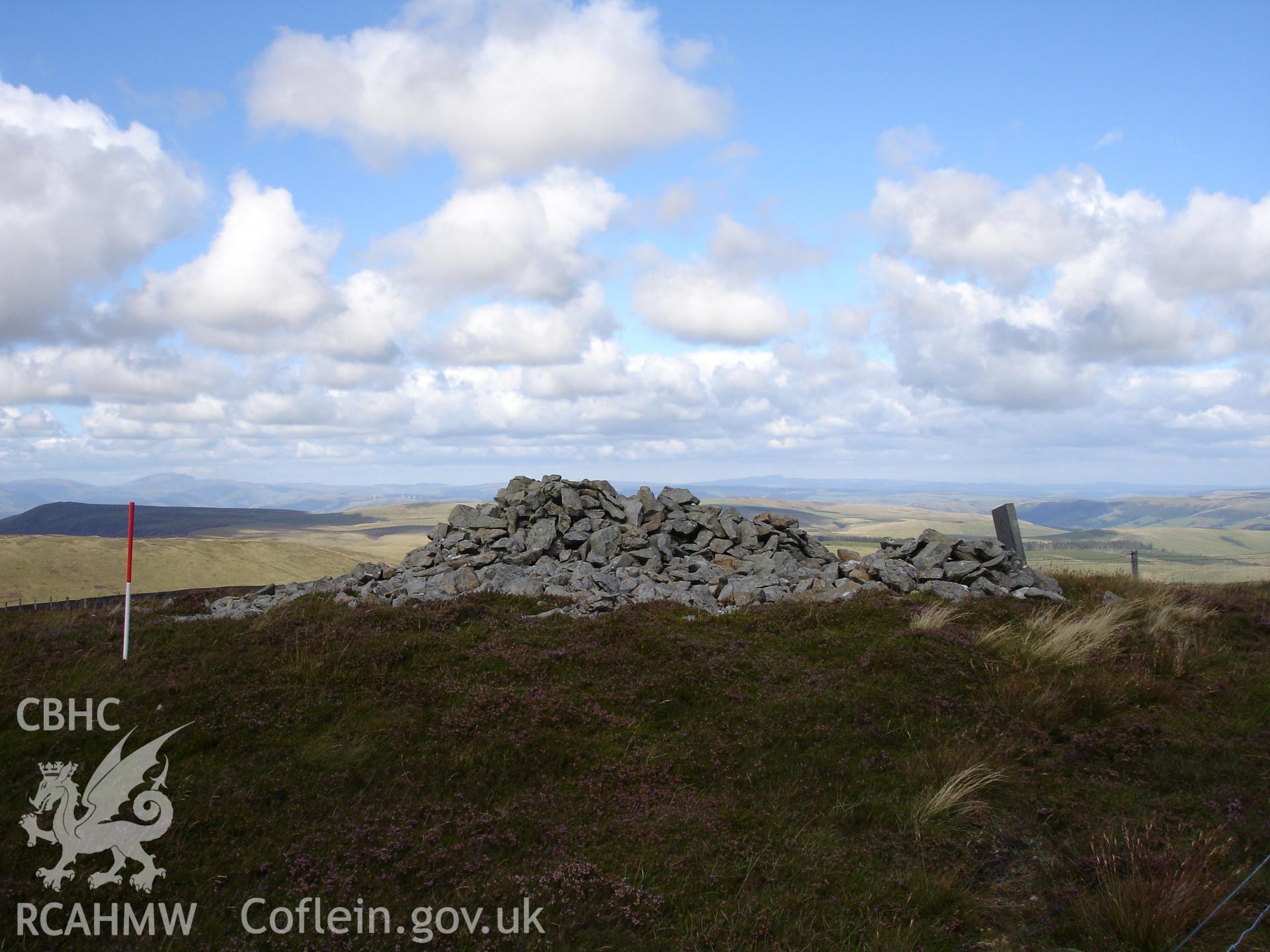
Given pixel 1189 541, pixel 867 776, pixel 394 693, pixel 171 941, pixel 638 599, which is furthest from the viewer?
pixel 1189 541

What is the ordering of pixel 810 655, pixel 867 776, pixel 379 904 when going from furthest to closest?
pixel 810 655
pixel 867 776
pixel 379 904

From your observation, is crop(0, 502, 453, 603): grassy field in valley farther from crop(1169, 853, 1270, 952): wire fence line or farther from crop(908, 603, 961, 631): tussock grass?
crop(1169, 853, 1270, 952): wire fence line

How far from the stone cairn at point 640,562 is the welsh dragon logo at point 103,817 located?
283 inches

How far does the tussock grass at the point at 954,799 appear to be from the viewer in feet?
26.2

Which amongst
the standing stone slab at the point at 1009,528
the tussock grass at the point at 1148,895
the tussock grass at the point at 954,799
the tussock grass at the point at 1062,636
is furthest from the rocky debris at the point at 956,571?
the tussock grass at the point at 1148,895

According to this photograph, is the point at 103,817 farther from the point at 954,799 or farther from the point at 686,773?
the point at 954,799

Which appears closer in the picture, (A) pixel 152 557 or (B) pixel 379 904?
(B) pixel 379 904

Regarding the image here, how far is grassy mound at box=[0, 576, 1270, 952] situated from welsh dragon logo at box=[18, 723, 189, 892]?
131mm

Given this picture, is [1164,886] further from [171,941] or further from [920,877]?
[171,941]

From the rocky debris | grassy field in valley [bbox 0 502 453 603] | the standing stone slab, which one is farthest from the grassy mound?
grassy field in valley [bbox 0 502 453 603]

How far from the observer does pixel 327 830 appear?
7000 millimetres

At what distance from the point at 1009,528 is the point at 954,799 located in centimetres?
1481

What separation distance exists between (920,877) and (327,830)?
5646 millimetres

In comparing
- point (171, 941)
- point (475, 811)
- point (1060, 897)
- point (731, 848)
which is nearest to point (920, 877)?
point (1060, 897)
